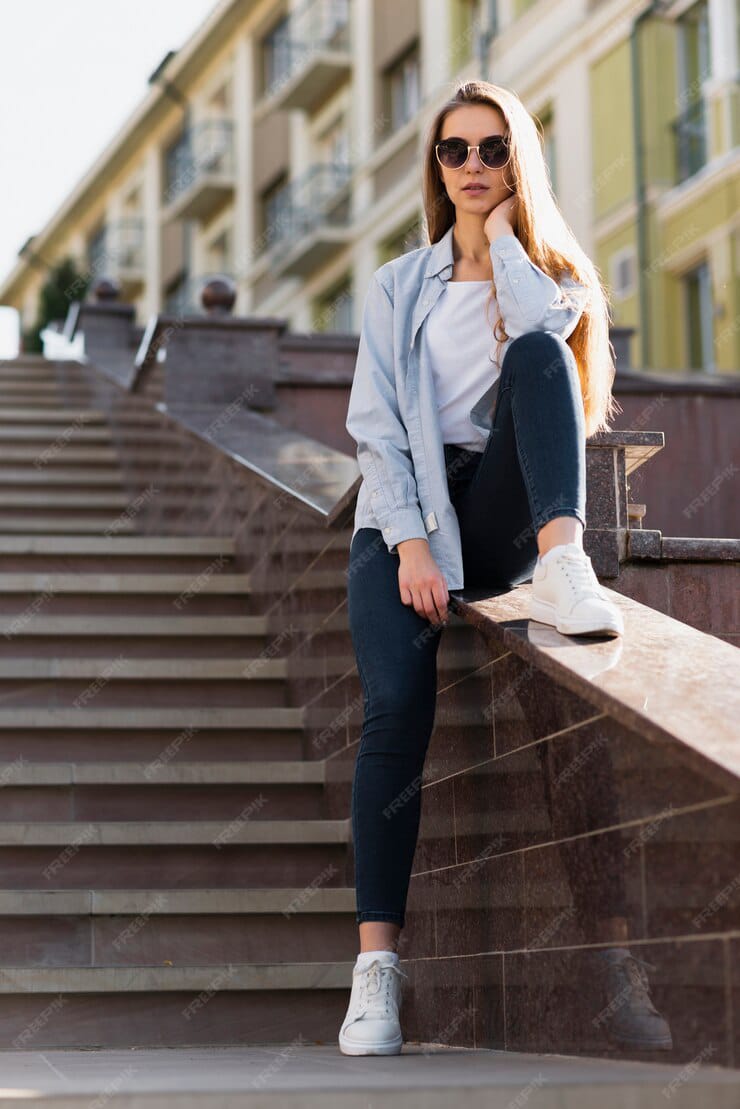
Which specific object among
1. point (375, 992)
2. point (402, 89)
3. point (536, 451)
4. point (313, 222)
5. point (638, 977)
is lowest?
point (375, 992)

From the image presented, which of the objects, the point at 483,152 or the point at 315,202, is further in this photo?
the point at 315,202

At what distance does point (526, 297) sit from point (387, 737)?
0.98 m

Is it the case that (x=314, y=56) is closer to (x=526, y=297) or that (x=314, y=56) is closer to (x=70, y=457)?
(x=70, y=457)

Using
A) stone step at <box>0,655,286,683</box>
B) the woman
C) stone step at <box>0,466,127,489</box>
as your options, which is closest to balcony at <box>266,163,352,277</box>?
stone step at <box>0,466,127,489</box>

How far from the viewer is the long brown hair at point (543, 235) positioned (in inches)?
159

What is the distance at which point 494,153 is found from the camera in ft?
13.3

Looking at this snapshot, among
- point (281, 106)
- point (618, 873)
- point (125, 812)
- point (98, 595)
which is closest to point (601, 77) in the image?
point (281, 106)

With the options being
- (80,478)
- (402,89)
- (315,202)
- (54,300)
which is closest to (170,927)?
(80,478)

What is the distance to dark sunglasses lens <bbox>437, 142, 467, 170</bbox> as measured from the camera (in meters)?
4.06

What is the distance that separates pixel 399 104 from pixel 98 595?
20.4 m

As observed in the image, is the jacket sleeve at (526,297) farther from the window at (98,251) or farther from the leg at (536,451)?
the window at (98,251)

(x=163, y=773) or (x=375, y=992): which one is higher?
(x=163, y=773)

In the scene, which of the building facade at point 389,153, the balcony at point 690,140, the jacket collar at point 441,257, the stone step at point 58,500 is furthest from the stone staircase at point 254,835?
the balcony at point 690,140

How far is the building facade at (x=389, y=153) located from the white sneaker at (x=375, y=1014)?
23.8 feet
